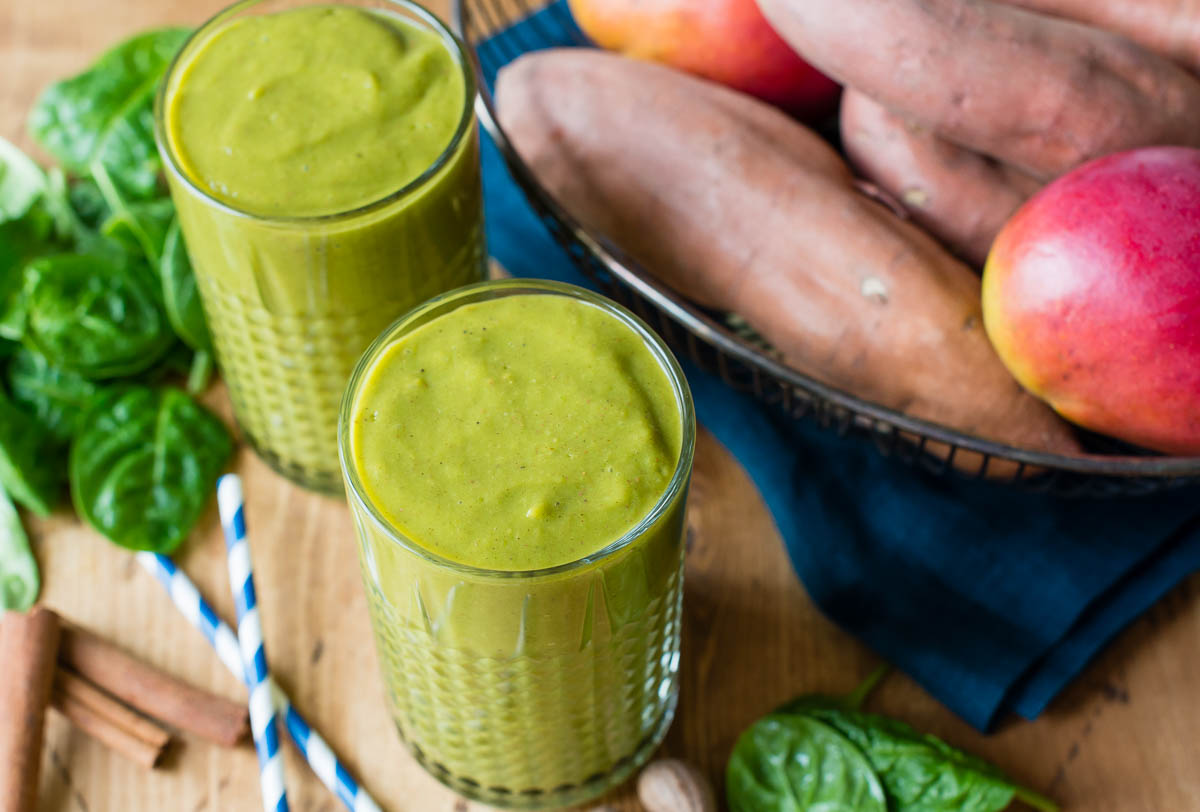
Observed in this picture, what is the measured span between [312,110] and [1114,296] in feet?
1.57

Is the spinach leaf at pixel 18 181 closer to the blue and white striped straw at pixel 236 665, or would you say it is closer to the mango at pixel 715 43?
the blue and white striped straw at pixel 236 665

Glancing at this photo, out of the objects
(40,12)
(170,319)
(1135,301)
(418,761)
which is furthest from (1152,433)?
(40,12)

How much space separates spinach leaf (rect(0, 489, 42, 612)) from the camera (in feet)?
2.70

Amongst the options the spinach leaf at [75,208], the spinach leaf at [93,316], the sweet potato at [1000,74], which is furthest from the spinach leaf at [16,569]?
the sweet potato at [1000,74]

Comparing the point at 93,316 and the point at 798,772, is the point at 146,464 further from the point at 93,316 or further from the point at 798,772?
the point at 798,772

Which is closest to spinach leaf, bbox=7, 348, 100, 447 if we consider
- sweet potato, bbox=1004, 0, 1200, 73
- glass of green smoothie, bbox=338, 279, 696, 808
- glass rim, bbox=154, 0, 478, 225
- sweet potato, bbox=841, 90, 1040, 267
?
glass rim, bbox=154, 0, 478, 225

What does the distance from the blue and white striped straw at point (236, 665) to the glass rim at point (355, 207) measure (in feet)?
0.88

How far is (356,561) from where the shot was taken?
847 millimetres

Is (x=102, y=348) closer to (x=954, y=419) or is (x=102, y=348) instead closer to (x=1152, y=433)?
(x=954, y=419)

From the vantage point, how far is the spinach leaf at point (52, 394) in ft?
2.88

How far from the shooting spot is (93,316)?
87 centimetres

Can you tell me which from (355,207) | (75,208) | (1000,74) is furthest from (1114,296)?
(75,208)

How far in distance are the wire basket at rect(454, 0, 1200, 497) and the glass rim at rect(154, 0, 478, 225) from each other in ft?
0.21

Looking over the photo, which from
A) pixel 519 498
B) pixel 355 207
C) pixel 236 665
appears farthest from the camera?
pixel 236 665
